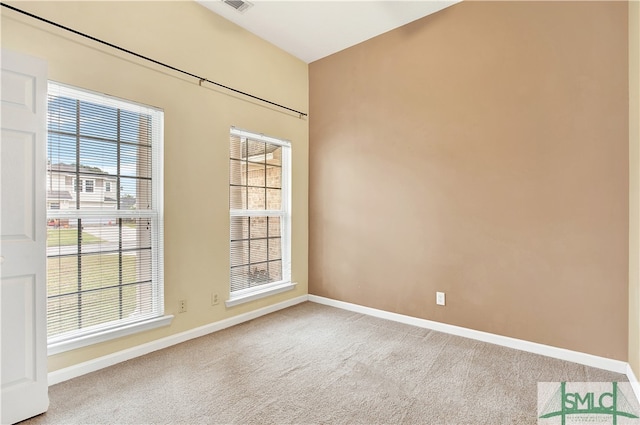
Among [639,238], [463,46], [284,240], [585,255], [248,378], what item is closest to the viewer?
[639,238]

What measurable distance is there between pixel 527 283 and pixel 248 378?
7.66 ft

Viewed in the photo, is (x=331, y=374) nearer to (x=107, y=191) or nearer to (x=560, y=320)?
(x=560, y=320)

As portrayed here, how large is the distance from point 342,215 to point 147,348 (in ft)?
7.66

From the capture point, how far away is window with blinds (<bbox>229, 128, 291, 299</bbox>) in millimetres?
3346

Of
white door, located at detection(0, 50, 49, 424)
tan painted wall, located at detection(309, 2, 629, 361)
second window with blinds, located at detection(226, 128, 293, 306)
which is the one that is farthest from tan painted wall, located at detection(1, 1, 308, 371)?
tan painted wall, located at detection(309, 2, 629, 361)

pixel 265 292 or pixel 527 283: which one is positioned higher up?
pixel 527 283

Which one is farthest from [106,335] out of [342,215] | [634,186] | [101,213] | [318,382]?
[634,186]

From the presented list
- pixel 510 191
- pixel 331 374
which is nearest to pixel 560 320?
pixel 510 191

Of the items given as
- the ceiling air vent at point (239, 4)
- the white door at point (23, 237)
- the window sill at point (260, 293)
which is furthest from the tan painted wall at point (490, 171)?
the white door at point (23, 237)

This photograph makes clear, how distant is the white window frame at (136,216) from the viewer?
7.20ft

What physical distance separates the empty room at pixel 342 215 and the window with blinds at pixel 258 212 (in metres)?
0.03

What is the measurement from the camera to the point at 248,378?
87.1 inches

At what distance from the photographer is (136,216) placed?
102 inches

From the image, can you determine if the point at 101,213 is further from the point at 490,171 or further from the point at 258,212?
the point at 490,171
